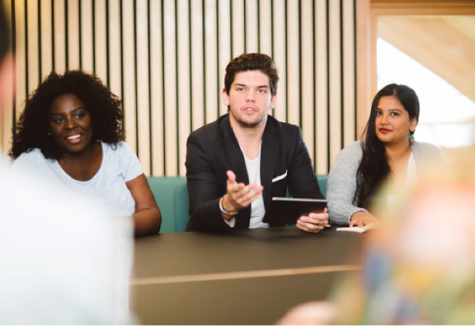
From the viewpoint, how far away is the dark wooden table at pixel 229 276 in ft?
2.40

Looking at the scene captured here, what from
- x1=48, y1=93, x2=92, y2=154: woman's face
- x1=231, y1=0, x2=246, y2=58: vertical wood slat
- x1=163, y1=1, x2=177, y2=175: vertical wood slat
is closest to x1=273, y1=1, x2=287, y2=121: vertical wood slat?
x1=231, y1=0, x2=246, y2=58: vertical wood slat

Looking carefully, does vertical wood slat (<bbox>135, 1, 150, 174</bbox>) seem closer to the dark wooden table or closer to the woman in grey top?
the woman in grey top

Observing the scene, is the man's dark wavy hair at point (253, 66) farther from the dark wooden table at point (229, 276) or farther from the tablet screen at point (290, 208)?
the dark wooden table at point (229, 276)

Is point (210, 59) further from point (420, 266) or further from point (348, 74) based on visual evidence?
point (420, 266)

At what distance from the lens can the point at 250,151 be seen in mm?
1997

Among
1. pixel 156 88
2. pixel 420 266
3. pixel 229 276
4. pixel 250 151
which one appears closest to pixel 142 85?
pixel 156 88

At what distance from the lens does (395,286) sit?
0.22 metres

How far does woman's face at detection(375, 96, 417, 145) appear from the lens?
2121 millimetres

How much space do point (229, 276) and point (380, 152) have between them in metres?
1.44

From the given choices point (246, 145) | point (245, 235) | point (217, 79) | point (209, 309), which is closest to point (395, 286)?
point (209, 309)

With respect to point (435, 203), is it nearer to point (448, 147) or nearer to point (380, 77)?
point (448, 147)

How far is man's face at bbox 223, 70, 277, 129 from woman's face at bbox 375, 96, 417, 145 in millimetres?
575

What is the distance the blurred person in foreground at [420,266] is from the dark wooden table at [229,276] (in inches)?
Answer: 10.6

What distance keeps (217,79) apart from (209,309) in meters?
2.69
